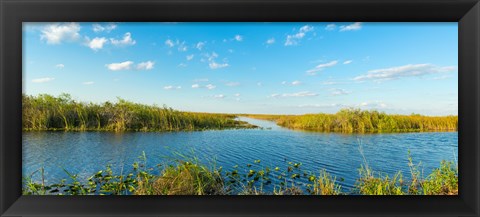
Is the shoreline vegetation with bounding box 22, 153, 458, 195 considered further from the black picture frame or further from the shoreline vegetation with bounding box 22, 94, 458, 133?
the shoreline vegetation with bounding box 22, 94, 458, 133

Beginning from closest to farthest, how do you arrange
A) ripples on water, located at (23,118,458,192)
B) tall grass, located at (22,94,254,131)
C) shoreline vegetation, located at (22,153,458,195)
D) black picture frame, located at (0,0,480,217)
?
black picture frame, located at (0,0,480,217) → shoreline vegetation, located at (22,153,458,195) → ripples on water, located at (23,118,458,192) → tall grass, located at (22,94,254,131)

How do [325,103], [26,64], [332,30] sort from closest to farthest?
[26,64] < [332,30] < [325,103]

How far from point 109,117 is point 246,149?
1.48 meters

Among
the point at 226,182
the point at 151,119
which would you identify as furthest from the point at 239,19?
the point at 151,119

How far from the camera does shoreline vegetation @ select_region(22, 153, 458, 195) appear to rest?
1784mm

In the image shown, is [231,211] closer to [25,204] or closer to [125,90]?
[25,204]

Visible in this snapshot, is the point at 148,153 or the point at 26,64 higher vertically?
the point at 26,64

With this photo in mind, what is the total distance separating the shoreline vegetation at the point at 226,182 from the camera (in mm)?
1784

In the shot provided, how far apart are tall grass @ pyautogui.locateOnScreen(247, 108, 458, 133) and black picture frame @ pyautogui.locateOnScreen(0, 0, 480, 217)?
1146 mm

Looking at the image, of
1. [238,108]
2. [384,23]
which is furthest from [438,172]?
[238,108]

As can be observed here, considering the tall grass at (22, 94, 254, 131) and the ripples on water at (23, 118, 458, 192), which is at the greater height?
the tall grass at (22, 94, 254, 131)

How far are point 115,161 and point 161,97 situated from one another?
0.66 metres

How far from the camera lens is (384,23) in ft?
4.50

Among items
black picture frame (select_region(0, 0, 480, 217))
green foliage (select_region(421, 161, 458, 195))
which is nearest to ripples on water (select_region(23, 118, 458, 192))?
green foliage (select_region(421, 161, 458, 195))
